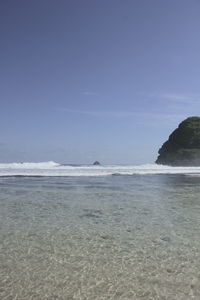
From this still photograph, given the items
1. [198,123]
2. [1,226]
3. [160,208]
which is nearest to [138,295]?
[1,226]

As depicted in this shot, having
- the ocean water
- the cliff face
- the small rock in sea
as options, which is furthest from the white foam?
the cliff face

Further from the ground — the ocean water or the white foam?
the white foam

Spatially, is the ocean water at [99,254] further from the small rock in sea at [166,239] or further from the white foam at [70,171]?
the white foam at [70,171]

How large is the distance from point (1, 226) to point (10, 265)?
329 centimetres

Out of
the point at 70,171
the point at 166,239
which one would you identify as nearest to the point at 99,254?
the point at 166,239

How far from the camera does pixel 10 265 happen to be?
598 centimetres

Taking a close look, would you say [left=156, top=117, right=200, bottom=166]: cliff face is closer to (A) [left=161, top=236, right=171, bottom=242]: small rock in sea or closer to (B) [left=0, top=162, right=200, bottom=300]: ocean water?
(B) [left=0, top=162, right=200, bottom=300]: ocean water

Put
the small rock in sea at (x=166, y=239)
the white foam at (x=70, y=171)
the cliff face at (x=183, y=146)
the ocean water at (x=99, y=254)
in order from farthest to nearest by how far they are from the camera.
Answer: the cliff face at (x=183, y=146), the white foam at (x=70, y=171), the small rock in sea at (x=166, y=239), the ocean water at (x=99, y=254)

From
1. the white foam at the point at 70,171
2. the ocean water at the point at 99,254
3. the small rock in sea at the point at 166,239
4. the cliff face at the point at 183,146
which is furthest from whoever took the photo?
the cliff face at the point at 183,146

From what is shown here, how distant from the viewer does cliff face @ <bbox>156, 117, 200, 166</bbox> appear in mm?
89012

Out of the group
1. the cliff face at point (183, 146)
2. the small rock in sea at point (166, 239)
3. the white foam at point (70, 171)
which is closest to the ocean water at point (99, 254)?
the small rock in sea at point (166, 239)

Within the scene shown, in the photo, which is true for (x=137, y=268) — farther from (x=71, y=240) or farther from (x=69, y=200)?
(x=69, y=200)

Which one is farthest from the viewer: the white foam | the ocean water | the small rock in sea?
the white foam

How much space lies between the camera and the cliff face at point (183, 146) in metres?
89.0
